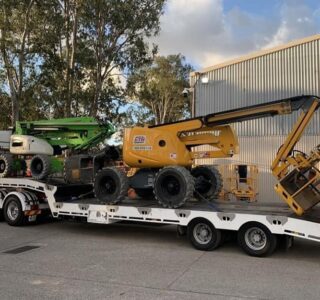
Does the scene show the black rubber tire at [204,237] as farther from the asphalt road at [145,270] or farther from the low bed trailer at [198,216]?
the asphalt road at [145,270]

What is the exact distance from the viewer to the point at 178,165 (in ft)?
36.9

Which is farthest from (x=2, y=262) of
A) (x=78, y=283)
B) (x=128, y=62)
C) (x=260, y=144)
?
(x=128, y=62)

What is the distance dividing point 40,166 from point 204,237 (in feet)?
19.5

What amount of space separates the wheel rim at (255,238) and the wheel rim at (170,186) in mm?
1997

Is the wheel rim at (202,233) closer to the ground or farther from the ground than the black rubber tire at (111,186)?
closer to the ground

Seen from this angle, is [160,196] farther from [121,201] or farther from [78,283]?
[78,283]

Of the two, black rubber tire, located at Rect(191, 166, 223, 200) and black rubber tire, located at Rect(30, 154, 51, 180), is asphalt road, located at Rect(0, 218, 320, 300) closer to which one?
black rubber tire, located at Rect(191, 166, 223, 200)

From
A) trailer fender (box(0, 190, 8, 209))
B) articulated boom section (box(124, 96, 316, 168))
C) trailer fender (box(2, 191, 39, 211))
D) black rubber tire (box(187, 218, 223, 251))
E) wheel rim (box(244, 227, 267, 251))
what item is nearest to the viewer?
wheel rim (box(244, 227, 267, 251))

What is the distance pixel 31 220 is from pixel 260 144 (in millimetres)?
14403

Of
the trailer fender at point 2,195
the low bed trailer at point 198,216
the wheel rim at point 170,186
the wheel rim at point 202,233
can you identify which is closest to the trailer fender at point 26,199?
the low bed trailer at point 198,216

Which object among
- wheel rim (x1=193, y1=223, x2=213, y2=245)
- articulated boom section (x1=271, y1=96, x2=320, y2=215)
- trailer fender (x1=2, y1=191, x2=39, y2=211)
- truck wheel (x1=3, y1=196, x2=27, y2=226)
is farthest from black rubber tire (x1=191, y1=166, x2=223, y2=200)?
truck wheel (x1=3, y1=196, x2=27, y2=226)

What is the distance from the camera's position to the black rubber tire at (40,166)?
13.4 meters

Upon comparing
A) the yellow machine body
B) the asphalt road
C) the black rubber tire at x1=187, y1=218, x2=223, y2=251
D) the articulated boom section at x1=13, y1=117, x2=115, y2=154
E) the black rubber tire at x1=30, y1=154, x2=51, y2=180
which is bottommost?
the asphalt road

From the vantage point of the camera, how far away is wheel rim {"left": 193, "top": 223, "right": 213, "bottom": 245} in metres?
9.77
